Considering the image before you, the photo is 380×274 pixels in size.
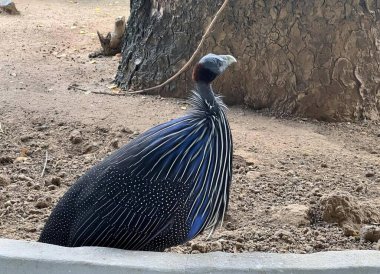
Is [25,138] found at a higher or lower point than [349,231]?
lower

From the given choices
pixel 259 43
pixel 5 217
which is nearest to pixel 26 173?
pixel 5 217

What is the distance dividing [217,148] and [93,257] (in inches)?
23.7

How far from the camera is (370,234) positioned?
310 centimetres

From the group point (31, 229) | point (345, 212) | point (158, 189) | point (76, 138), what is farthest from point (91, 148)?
point (158, 189)

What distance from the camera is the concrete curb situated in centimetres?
237

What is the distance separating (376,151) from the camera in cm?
455

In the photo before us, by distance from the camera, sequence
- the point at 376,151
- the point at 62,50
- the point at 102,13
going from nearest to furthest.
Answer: the point at 376,151 < the point at 62,50 < the point at 102,13

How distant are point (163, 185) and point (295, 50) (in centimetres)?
283

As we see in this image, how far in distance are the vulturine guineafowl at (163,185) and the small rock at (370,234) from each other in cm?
85

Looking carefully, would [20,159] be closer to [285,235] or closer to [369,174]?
[285,235]

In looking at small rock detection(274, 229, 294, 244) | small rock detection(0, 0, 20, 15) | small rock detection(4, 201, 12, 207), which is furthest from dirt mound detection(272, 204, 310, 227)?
small rock detection(0, 0, 20, 15)

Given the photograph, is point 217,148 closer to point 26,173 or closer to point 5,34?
point 26,173

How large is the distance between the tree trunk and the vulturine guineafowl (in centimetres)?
257

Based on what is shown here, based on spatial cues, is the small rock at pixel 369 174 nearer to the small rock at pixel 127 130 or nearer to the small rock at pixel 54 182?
the small rock at pixel 127 130
